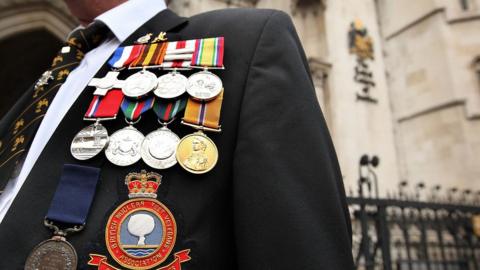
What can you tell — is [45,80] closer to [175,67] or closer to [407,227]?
[175,67]

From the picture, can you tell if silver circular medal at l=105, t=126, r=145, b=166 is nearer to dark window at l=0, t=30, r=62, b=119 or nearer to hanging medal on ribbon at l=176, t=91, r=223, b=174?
hanging medal on ribbon at l=176, t=91, r=223, b=174

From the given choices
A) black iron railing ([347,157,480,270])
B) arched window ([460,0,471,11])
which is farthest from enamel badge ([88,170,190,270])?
arched window ([460,0,471,11])

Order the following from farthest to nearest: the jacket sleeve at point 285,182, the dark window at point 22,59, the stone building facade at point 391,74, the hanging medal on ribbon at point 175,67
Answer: the stone building facade at point 391,74, the dark window at point 22,59, the hanging medal on ribbon at point 175,67, the jacket sleeve at point 285,182

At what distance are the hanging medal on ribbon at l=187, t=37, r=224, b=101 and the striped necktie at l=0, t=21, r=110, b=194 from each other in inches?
11.7

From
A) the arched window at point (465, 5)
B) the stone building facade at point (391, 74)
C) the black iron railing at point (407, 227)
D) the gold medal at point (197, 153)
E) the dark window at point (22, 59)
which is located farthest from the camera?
the arched window at point (465, 5)

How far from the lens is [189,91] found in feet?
2.84

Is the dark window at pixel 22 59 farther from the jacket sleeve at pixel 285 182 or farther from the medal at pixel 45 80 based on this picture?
the jacket sleeve at pixel 285 182

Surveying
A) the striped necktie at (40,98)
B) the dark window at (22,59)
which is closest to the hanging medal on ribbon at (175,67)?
the striped necktie at (40,98)

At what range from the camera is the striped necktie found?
2.96 feet

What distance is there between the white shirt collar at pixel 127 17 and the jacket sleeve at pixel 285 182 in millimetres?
408

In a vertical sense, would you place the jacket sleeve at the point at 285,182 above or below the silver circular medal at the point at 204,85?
below

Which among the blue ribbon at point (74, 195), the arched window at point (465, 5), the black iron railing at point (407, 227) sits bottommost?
the blue ribbon at point (74, 195)

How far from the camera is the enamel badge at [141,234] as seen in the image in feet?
2.30

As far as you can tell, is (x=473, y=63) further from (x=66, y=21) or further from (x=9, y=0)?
(x=9, y=0)
